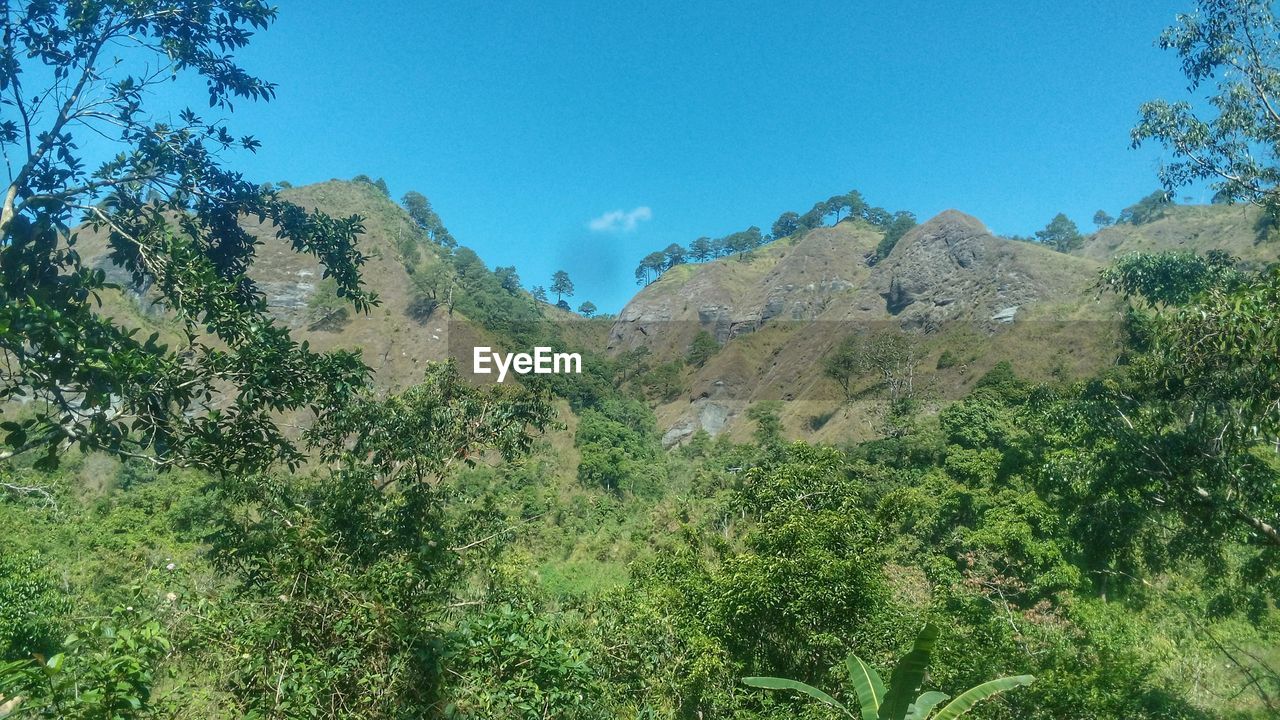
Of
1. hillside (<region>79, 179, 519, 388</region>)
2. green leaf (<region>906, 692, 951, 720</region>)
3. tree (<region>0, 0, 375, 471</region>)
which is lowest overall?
green leaf (<region>906, 692, 951, 720</region>)

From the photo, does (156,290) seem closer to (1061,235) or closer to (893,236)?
(893,236)

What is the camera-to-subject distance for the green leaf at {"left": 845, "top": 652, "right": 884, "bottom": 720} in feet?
13.8

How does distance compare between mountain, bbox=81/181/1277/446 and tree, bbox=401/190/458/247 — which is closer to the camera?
mountain, bbox=81/181/1277/446

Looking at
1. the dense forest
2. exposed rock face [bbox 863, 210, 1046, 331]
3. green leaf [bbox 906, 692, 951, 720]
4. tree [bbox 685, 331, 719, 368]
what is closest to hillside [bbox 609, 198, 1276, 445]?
exposed rock face [bbox 863, 210, 1046, 331]

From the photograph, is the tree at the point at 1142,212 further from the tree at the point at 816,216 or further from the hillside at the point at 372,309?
the hillside at the point at 372,309

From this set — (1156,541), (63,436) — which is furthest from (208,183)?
(1156,541)

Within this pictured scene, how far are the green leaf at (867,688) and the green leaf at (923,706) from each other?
0.17 meters

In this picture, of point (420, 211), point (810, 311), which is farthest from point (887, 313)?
point (420, 211)

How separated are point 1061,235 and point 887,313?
34.4 m

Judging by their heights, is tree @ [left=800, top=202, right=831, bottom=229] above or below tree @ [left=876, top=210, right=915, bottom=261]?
above

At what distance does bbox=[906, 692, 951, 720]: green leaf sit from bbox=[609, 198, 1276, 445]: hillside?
3507cm

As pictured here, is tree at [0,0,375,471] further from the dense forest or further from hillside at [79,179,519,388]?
hillside at [79,179,519,388]

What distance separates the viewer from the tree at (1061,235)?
77.0 meters

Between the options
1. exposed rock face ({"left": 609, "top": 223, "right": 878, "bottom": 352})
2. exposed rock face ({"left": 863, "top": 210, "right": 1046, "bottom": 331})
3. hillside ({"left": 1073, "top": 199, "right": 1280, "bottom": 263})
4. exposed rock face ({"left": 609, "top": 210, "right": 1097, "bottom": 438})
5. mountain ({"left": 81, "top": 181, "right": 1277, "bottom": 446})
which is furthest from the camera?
exposed rock face ({"left": 609, "top": 223, "right": 878, "bottom": 352})
